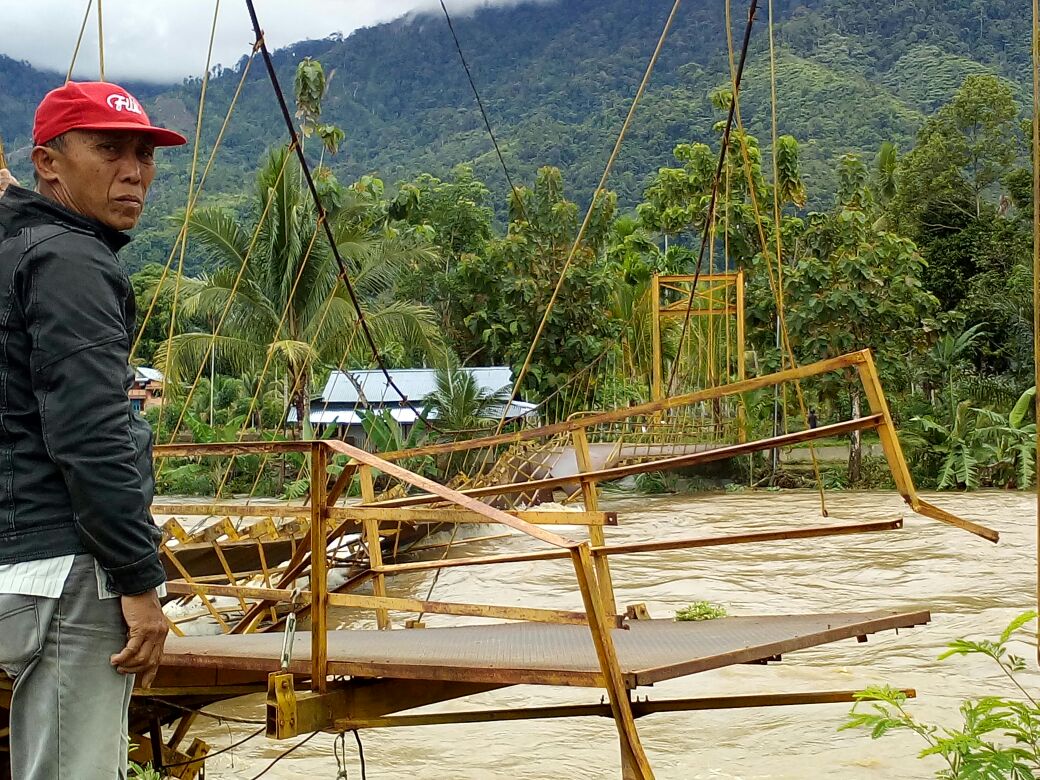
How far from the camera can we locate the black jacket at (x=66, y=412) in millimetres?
1471

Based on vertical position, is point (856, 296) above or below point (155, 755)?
below

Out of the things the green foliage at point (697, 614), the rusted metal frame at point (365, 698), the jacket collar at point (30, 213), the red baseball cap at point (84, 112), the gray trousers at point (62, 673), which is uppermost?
the red baseball cap at point (84, 112)

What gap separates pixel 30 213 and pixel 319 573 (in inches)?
32.2

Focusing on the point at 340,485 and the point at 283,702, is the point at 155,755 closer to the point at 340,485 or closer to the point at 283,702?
the point at 283,702

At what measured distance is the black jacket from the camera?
1.47 metres

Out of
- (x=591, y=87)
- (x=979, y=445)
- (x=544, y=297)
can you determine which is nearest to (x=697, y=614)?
(x=979, y=445)

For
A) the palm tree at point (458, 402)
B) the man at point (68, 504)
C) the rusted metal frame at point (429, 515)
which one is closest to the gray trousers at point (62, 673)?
the man at point (68, 504)

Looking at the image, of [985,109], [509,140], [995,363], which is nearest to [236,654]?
[995,363]

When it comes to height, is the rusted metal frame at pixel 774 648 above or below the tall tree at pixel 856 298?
above

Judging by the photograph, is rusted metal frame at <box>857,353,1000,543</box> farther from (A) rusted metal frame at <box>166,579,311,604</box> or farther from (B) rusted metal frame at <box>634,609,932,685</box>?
(A) rusted metal frame at <box>166,579,311,604</box>

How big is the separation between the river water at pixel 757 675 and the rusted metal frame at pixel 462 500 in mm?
2431

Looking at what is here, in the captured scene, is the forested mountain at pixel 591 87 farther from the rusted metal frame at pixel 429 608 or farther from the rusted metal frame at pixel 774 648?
the rusted metal frame at pixel 429 608

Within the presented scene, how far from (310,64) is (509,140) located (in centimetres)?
3535

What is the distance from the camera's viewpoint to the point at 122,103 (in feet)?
5.45
